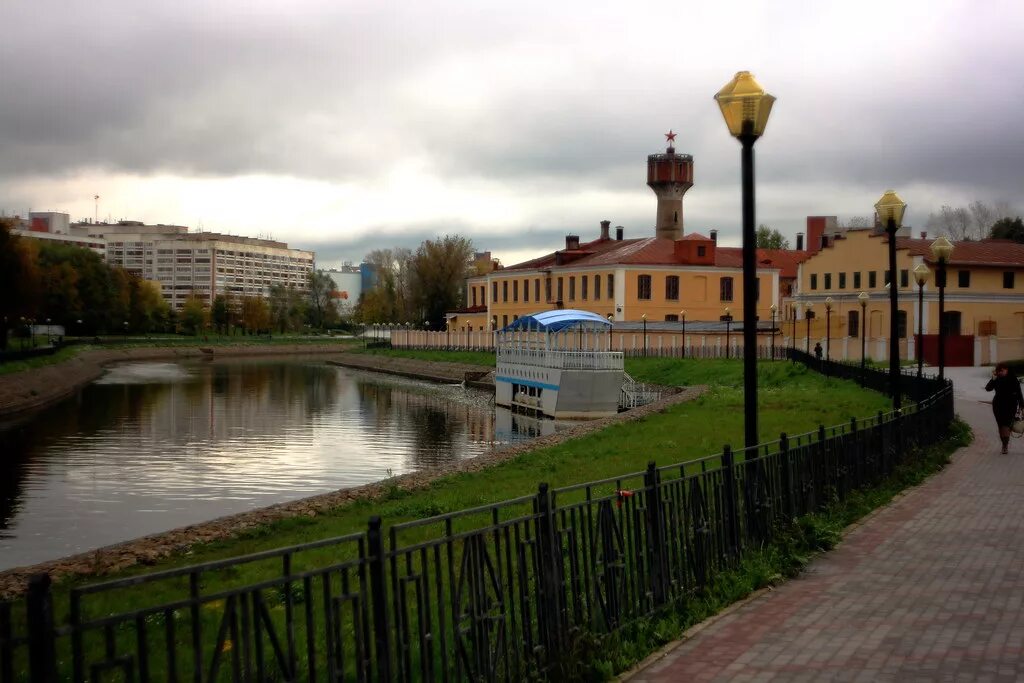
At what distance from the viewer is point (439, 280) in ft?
341

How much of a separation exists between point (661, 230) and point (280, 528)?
2688 inches

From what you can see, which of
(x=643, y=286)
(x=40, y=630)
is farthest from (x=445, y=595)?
(x=643, y=286)

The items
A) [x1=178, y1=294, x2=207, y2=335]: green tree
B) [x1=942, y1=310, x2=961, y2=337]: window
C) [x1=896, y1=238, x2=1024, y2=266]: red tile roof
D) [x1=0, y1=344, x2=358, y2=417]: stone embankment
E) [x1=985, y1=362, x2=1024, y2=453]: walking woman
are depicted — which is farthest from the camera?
[x1=178, y1=294, x2=207, y2=335]: green tree

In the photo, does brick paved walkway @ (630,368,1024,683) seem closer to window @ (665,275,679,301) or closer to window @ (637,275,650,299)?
window @ (637,275,650,299)

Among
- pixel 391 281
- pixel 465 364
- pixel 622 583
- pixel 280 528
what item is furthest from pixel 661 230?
pixel 622 583

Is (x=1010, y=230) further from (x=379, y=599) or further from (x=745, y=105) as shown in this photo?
(x=379, y=599)

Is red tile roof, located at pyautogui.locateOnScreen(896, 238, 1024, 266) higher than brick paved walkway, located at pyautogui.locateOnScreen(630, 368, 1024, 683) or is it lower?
higher

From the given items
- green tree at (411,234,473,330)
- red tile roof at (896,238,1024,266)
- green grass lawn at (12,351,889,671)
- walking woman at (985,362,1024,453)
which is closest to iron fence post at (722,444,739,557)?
green grass lawn at (12,351,889,671)

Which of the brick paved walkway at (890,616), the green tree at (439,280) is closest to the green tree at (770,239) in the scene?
the green tree at (439,280)

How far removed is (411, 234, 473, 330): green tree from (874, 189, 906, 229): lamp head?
84.4 m

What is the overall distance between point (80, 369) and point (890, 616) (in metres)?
68.1

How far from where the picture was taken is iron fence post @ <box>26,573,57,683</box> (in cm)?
388

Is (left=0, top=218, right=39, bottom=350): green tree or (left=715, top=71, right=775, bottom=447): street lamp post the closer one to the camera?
(left=715, top=71, right=775, bottom=447): street lamp post

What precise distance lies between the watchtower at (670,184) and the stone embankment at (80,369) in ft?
137
